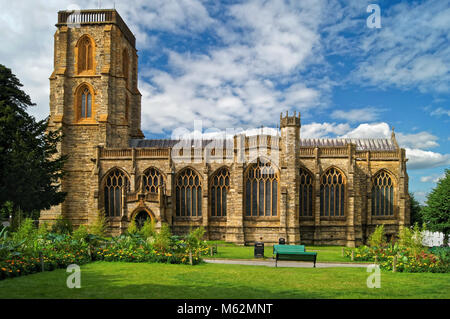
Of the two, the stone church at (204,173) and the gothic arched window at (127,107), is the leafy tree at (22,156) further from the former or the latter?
the gothic arched window at (127,107)

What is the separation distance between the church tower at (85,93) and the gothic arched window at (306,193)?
759 inches

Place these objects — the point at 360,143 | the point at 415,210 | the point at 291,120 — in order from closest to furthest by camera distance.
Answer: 1. the point at 291,120
2. the point at 360,143
3. the point at 415,210

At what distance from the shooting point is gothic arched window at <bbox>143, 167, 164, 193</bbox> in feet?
108

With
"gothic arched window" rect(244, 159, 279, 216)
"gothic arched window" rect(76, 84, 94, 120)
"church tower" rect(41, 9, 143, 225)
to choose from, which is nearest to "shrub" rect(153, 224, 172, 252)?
"gothic arched window" rect(244, 159, 279, 216)

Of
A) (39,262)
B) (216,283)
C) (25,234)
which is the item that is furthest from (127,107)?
(216,283)

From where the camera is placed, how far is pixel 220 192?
32.9 m

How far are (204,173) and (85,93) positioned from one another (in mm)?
16522

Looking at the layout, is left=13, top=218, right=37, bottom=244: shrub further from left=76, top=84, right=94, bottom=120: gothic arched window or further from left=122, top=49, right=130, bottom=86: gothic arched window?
left=122, top=49, right=130, bottom=86: gothic arched window

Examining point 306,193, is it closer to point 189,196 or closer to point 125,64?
point 189,196

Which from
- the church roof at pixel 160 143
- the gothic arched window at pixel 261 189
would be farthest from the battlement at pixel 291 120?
the church roof at pixel 160 143

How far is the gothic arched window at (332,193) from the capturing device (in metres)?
33.0
